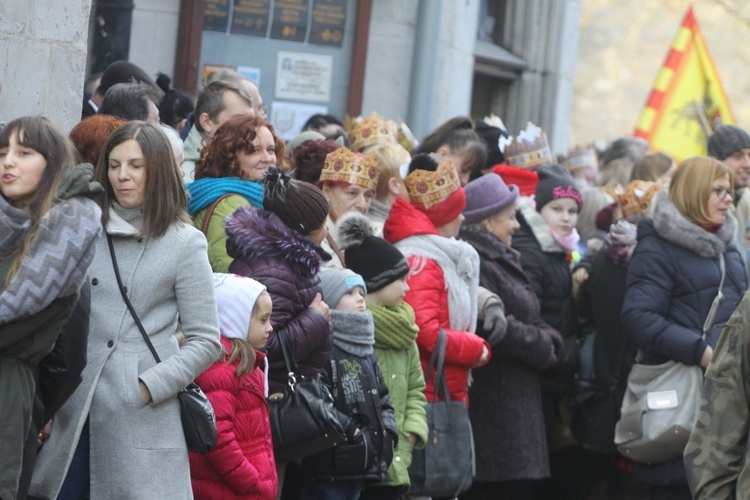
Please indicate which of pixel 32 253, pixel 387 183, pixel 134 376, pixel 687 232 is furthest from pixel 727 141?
pixel 32 253

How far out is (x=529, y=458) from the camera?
791 centimetres

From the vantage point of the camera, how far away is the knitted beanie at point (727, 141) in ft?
30.2

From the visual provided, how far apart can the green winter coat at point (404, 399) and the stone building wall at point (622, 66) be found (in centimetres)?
2975

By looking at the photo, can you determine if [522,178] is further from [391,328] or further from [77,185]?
[77,185]

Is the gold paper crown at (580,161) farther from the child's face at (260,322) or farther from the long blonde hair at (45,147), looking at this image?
the long blonde hair at (45,147)

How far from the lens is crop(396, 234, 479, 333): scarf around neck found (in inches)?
284

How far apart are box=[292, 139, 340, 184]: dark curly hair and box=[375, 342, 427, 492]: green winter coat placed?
1.03 metres

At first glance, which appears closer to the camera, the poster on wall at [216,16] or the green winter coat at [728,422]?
the green winter coat at [728,422]

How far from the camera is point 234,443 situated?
17.4 feet

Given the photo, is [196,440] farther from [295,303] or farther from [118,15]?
[118,15]

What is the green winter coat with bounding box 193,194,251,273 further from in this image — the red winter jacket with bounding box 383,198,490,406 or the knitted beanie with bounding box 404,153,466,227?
the knitted beanie with bounding box 404,153,466,227

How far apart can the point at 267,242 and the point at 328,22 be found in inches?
215

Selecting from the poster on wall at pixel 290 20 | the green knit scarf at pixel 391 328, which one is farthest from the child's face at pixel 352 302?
the poster on wall at pixel 290 20

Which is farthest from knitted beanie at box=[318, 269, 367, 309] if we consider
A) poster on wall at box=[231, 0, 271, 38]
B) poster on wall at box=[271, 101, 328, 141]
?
poster on wall at box=[231, 0, 271, 38]
